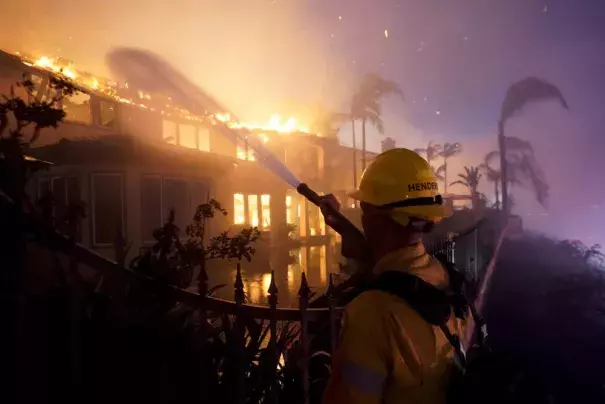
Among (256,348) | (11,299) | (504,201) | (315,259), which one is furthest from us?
(504,201)

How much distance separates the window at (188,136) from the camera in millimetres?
11859

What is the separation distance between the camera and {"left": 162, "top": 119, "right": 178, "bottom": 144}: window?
35.0ft

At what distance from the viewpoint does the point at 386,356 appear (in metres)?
1.62

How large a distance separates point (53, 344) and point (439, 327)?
2.63 meters

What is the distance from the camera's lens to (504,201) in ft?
100

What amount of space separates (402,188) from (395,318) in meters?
0.59

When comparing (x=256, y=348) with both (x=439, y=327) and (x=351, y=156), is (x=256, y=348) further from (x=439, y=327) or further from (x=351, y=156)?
(x=351, y=156)

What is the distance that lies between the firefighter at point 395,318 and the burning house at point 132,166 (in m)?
2.83

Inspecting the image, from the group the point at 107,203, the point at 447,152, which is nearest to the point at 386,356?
the point at 107,203

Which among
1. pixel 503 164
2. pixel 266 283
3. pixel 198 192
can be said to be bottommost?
pixel 266 283

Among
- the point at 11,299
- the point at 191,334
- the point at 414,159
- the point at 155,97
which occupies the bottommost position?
the point at 191,334

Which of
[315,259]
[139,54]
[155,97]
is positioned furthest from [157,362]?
[315,259]

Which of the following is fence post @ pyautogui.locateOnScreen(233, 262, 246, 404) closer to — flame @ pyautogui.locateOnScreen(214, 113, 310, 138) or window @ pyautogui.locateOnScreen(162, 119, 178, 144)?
window @ pyautogui.locateOnScreen(162, 119, 178, 144)

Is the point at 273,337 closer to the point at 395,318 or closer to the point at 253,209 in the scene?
the point at 395,318
